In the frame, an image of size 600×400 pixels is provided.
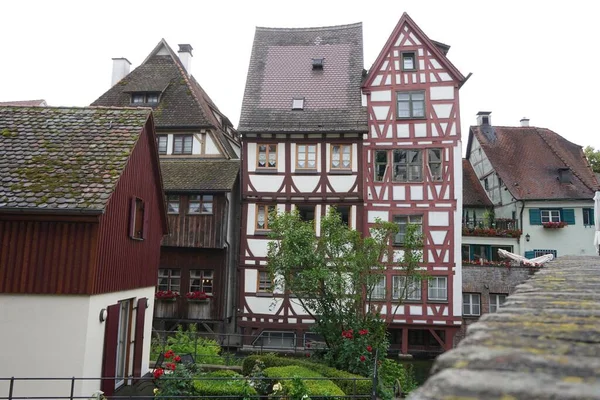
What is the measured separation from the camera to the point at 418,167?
21.6 meters

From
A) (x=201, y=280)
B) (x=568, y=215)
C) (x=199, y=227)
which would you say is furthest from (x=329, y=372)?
(x=568, y=215)

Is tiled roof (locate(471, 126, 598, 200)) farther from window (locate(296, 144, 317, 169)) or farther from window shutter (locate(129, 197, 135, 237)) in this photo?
window shutter (locate(129, 197, 135, 237))

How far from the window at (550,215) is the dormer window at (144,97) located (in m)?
23.8

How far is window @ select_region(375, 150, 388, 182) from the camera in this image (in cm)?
2175

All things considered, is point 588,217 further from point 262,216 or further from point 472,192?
point 262,216

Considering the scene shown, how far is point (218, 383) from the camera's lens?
36.2 feet

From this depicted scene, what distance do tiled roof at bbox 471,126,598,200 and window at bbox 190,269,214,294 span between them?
18570 mm

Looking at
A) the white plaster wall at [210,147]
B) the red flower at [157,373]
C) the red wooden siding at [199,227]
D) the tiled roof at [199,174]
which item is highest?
the white plaster wall at [210,147]

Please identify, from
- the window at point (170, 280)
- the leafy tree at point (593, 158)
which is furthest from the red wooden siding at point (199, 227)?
the leafy tree at point (593, 158)

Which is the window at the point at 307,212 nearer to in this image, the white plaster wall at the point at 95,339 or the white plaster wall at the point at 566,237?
the white plaster wall at the point at 95,339

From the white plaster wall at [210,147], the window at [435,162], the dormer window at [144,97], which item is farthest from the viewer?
the dormer window at [144,97]

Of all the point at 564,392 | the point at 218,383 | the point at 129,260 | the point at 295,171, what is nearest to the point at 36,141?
the point at 129,260

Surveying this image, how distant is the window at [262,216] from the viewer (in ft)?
71.5

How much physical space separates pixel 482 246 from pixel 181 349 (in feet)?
59.9
